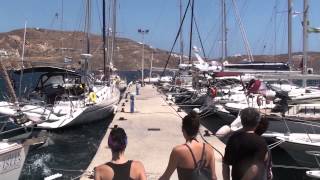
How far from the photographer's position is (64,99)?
21656 millimetres

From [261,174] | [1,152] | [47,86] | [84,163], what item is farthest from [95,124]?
[261,174]

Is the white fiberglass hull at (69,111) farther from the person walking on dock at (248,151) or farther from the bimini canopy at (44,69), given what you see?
the person walking on dock at (248,151)

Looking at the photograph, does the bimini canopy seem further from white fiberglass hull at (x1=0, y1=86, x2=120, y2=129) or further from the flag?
the flag

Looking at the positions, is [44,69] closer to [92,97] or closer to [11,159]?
[92,97]

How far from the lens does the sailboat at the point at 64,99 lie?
19281 mm

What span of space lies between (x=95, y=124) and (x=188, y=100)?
1058cm

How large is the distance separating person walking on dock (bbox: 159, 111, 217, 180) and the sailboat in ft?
44.6

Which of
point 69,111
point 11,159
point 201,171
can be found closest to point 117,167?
point 201,171

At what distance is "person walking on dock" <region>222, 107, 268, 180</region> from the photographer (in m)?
5.13

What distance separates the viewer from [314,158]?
40.6 ft

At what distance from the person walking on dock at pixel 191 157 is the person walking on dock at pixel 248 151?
10.3 inches

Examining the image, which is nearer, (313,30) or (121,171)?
(121,171)

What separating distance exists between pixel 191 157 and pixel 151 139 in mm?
10562

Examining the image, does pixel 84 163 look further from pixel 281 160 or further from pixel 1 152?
pixel 1 152
